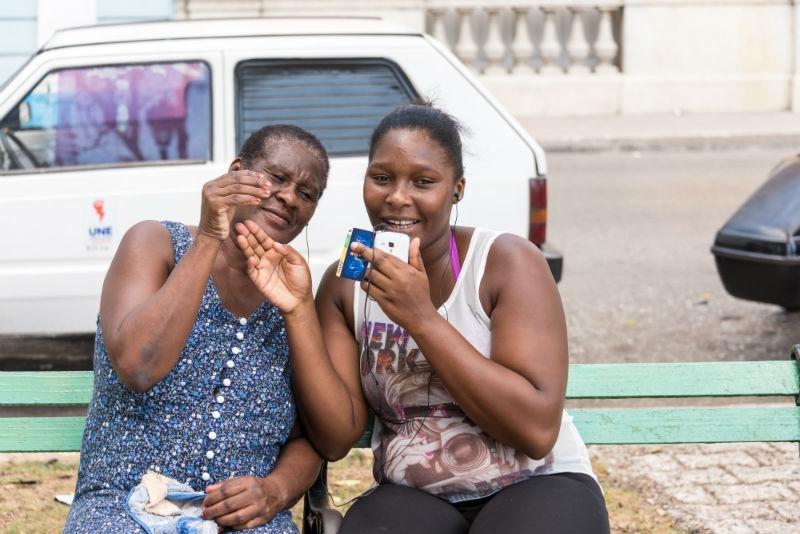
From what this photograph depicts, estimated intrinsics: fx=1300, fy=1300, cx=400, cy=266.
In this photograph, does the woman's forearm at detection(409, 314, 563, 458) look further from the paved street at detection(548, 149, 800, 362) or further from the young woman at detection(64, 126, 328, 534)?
the paved street at detection(548, 149, 800, 362)

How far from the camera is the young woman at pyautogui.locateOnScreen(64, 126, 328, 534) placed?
3121mm

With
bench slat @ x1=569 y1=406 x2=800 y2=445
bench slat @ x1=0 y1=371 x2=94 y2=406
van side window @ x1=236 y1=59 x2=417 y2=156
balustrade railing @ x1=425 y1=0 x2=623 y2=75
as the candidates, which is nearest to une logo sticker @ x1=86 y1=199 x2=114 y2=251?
van side window @ x1=236 y1=59 x2=417 y2=156

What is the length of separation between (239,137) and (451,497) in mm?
3582

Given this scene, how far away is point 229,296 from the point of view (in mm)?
3348

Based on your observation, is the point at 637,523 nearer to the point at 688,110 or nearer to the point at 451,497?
the point at 451,497

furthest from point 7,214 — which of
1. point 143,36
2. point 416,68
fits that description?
point 416,68

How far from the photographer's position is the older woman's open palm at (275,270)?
317 centimetres

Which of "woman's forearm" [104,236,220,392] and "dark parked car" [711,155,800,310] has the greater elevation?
"woman's forearm" [104,236,220,392]

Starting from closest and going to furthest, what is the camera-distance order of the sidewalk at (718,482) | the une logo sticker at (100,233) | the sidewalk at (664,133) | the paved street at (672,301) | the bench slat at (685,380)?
the bench slat at (685,380) → the sidewalk at (718,482) → the paved street at (672,301) → the une logo sticker at (100,233) → the sidewalk at (664,133)

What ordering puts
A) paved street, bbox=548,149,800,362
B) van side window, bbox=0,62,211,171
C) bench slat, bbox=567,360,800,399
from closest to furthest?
1. bench slat, bbox=567,360,800,399
2. van side window, bbox=0,62,211,171
3. paved street, bbox=548,149,800,362

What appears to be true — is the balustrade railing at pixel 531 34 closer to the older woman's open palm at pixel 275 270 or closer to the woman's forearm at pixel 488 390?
the older woman's open palm at pixel 275 270

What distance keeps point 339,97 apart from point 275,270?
11.6ft

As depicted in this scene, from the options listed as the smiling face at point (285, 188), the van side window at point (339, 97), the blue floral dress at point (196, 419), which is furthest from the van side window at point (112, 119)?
the blue floral dress at point (196, 419)

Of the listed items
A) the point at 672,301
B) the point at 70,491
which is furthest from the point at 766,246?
the point at 70,491
